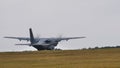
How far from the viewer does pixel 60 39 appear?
123 m

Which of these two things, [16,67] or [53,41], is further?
[53,41]

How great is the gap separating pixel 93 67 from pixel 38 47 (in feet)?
253

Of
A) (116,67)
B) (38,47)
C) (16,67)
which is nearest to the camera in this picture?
(116,67)

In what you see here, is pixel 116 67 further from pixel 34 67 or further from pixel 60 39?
pixel 60 39

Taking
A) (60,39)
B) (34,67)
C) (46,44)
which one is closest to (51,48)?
(46,44)

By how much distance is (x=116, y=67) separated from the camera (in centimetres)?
3412

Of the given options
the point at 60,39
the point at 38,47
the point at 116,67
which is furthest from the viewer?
the point at 60,39

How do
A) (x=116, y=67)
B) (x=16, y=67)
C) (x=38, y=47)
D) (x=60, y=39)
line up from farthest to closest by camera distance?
(x=60, y=39)
(x=38, y=47)
(x=16, y=67)
(x=116, y=67)

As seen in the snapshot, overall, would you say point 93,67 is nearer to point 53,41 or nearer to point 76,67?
point 76,67

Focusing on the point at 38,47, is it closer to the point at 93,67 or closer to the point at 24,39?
the point at 24,39

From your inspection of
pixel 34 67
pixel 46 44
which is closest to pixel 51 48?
pixel 46 44

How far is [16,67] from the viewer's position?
3728cm

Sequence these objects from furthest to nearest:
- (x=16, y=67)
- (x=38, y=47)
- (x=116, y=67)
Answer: (x=38, y=47)
(x=16, y=67)
(x=116, y=67)

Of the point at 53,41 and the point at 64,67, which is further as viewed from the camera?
the point at 53,41
